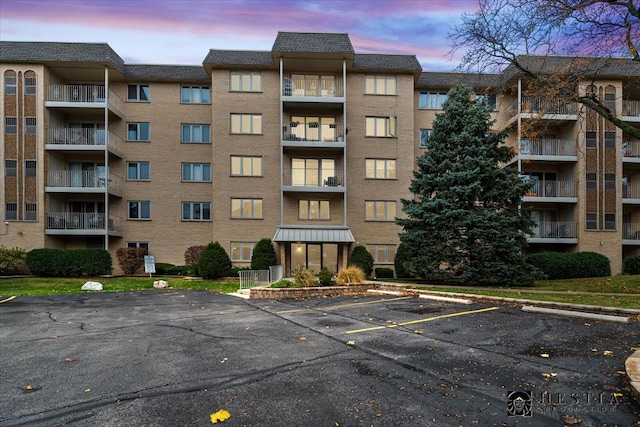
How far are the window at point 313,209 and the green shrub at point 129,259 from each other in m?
11.0

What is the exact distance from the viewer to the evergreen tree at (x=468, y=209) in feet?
56.2

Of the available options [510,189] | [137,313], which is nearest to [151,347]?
[137,313]

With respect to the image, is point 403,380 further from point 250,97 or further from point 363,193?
point 250,97

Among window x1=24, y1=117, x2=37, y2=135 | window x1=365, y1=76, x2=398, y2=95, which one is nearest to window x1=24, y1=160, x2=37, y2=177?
window x1=24, y1=117, x2=37, y2=135

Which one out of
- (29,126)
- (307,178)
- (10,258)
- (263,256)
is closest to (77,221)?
(10,258)

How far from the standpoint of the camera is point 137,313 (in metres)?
11.2

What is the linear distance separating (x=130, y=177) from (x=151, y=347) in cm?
2200

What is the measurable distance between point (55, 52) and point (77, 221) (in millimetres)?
10931

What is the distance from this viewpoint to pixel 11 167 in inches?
920

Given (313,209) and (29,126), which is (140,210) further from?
(313,209)

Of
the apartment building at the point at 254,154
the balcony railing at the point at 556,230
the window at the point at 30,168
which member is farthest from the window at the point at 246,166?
the balcony railing at the point at 556,230

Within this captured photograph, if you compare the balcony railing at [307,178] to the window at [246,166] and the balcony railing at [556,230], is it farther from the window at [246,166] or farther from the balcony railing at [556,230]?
the balcony railing at [556,230]

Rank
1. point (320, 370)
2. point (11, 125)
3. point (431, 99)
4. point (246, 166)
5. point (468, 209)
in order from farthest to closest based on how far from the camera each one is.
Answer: point (431, 99)
point (246, 166)
point (11, 125)
point (468, 209)
point (320, 370)

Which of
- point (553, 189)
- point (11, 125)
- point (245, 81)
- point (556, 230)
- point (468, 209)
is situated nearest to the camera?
point (468, 209)
